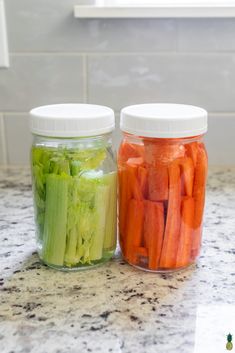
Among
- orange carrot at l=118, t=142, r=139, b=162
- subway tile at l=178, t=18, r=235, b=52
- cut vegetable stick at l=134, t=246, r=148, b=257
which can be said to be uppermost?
subway tile at l=178, t=18, r=235, b=52

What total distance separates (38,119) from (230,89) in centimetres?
50

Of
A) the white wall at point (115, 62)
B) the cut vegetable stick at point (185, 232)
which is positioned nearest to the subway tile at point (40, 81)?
the white wall at point (115, 62)

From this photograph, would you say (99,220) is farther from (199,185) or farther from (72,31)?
(72,31)

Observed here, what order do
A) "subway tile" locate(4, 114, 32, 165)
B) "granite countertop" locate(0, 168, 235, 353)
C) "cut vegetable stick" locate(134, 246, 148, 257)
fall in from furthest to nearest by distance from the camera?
"subway tile" locate(4, 114, 32, 165), "cut vegetable stick" locate(134, 246, 148, 257), "granite countertop" locate(0, 168, 235, 353)

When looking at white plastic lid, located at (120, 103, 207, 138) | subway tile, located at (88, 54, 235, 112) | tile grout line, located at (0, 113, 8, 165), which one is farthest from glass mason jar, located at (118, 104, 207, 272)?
tile grout line, located at (0, 113, 8, 165)

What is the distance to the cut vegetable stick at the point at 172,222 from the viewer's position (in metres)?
0.48

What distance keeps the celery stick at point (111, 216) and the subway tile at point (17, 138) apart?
42cm

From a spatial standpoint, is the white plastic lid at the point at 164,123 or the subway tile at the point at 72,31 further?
the subway tile at the point at 72,31

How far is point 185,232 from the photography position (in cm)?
51

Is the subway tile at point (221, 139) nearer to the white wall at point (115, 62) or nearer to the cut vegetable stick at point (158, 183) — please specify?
the white wall at point (115, 62)

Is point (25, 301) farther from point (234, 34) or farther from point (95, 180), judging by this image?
point (234, 34)

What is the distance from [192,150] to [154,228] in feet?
0.34

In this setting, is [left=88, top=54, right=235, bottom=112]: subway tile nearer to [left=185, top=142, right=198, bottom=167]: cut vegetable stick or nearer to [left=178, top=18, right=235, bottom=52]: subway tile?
[left=178, top=18, right=235, bottom=52]: subway tile

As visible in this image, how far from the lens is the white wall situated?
32.0 inches
